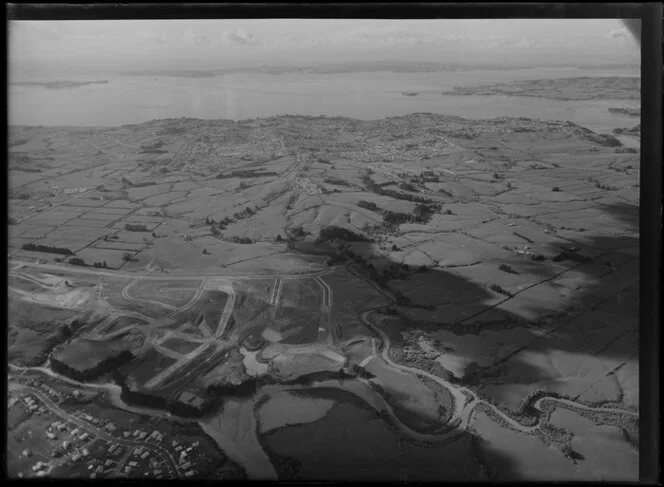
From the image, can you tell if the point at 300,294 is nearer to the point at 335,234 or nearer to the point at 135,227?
the point at 335,234

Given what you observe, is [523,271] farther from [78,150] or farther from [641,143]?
[78,150]

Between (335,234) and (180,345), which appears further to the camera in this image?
(335,234)

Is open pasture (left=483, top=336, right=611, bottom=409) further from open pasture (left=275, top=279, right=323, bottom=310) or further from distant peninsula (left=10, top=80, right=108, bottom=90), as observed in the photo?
distant peninsula (left=10, top=80, right=108, bottom=90)

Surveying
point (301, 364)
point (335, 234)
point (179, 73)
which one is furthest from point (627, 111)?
point (179, 73)

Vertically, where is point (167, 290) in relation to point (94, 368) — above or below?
above

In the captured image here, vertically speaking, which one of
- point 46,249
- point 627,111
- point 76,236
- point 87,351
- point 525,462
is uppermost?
point 627,111

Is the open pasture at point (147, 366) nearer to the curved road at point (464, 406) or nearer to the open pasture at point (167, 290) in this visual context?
the open pasture at point (167, 290)

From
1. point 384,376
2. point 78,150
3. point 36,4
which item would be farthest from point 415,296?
point 36,4

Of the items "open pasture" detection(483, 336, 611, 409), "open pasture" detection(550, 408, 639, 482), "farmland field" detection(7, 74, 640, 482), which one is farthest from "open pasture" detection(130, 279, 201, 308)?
→ "open pasture" detection(550, 408, 639, 482)

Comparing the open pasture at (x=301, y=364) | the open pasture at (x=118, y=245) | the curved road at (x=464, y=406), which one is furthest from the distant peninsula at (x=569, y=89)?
the open pasture at (x=118, y=245)
